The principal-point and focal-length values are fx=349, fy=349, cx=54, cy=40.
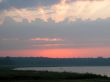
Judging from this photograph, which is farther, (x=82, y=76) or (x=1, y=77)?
(x=82, y=76)

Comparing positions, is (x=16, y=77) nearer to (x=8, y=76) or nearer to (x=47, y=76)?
(x=8, y=76)

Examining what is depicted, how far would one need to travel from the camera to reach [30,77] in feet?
192

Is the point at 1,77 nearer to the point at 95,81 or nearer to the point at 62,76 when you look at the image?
the point at 62,76

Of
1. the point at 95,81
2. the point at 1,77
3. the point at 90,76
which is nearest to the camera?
the point at 95,81

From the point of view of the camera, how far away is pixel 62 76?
6166 centimetres

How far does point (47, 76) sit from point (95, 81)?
39.0 feet

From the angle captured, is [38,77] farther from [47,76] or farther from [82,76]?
[82,76]

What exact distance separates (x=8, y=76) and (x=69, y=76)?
10.9 m

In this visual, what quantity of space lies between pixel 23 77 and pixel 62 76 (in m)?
7.25

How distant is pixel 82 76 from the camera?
205ft

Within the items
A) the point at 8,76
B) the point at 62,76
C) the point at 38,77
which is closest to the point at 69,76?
the point at 62,76

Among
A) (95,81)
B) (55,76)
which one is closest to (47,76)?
(55,76)

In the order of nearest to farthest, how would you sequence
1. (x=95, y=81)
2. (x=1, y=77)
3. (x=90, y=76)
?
(x=95, y=81), (x=1, y=77), (x=90, y=76)

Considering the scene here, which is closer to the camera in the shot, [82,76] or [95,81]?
[95,81]
